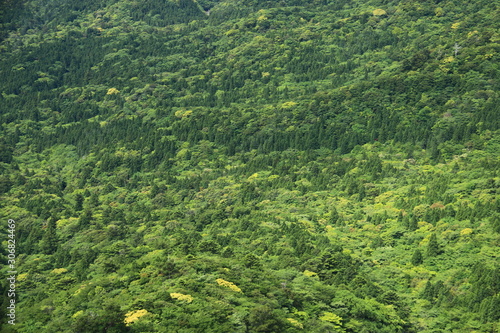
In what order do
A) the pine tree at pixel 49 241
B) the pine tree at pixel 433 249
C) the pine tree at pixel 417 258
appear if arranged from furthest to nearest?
the pine tree at pixel 49 241 < the pine tree at pixel 417 258 < the pine tree at pixel 433 249

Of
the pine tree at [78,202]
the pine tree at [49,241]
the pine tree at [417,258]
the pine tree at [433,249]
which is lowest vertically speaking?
the pine tree at [78,202]

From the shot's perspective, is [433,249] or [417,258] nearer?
[433,249]

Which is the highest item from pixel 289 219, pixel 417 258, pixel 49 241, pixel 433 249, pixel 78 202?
pixel 433 249

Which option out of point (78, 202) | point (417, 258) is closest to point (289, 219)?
point (417, 258)

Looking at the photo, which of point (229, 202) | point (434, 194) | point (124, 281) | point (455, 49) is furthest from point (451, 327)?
point (455, 49)

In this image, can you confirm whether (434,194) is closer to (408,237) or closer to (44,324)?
(408,237)

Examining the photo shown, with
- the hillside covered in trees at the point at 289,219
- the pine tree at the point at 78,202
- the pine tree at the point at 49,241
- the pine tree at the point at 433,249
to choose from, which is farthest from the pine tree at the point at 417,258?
the pine tree at the point at 78,202

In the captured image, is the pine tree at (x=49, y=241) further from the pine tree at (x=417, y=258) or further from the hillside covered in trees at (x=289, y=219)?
the pine tree at (x=417, y=258)

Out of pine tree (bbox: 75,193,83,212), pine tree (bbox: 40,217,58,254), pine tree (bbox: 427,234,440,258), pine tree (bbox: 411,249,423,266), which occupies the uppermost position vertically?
pine tree (bbox: 427,234,440,258)

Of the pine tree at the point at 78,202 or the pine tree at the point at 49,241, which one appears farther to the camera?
the pine tree at the point at 78,202

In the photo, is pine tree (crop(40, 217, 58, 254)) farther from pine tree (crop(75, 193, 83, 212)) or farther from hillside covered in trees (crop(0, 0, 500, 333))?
pine tree (crop(75, 193, 83, 212))

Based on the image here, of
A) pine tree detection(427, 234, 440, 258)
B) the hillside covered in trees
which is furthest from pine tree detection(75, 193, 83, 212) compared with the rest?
pine tree detection(427, 234, 440, 258)

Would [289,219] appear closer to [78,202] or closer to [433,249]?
[433,249]
